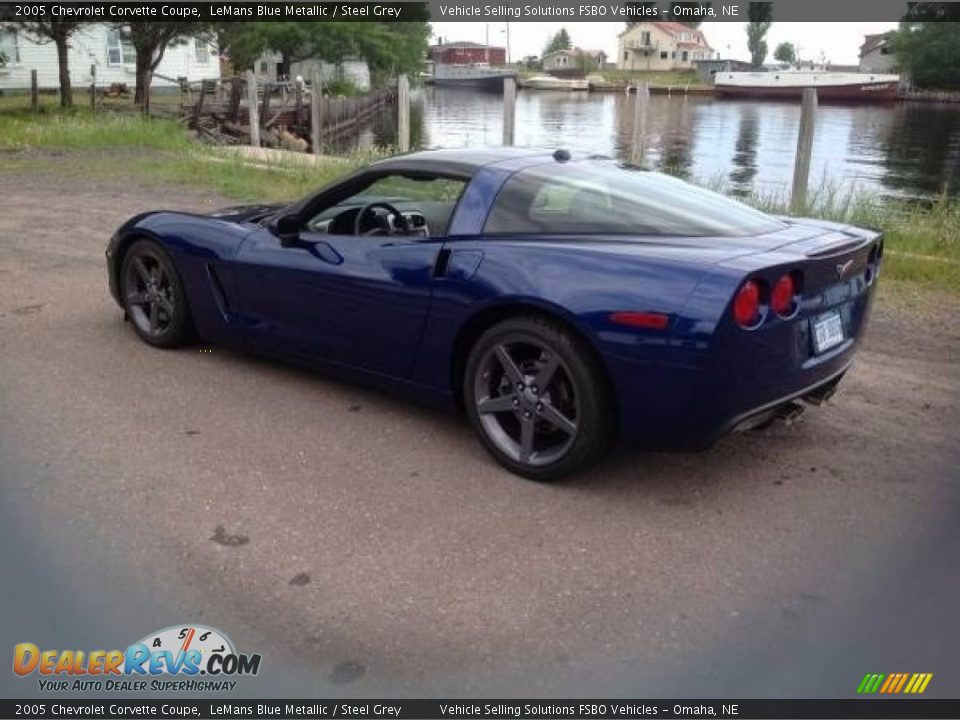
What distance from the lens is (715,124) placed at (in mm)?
45125

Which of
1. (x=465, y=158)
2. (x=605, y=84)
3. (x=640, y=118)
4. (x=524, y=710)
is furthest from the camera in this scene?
(x=605, y=84)

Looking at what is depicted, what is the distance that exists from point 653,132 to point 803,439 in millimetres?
37253

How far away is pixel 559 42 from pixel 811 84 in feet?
330

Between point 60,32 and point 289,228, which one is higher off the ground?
point 60,32

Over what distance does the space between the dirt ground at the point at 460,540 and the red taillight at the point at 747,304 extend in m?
0.76

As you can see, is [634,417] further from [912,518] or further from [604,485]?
[912,518]

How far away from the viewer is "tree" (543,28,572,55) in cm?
15938

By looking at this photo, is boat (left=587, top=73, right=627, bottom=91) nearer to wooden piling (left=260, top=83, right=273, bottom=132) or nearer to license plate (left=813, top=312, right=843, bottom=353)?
wooden piling (left=260, top=83, right=273, bottom=132)

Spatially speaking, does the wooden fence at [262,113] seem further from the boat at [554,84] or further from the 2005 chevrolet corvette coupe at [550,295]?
the boat at [554,84]

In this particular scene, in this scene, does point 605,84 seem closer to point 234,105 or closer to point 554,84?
point 554,84

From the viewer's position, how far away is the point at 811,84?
68500 millimetres

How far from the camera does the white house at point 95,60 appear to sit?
38000mm

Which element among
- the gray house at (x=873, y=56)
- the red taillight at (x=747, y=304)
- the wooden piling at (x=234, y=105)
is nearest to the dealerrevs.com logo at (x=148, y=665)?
the red taillight at (x=747, y=304)

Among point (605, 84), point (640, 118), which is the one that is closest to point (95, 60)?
point (640, 118)
